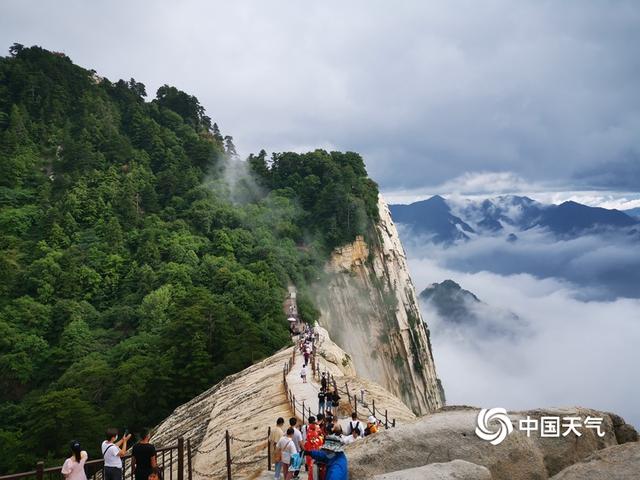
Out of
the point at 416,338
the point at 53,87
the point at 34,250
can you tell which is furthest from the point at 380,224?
the point at 53,87

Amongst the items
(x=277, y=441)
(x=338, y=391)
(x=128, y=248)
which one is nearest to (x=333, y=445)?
(x=277, y=441)

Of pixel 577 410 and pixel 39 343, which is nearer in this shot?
pixel 577 410

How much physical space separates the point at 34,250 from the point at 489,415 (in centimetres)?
5806

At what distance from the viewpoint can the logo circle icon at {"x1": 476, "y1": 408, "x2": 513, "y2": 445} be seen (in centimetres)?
953

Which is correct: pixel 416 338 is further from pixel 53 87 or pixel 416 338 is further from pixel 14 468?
pixel 53 87

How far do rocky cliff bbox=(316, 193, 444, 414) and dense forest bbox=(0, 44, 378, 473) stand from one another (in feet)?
10.5

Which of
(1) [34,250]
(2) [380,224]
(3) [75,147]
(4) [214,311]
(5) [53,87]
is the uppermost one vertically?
(5) [53,87]

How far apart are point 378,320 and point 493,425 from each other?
57984 millimetres

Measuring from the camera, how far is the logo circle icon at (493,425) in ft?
31.3

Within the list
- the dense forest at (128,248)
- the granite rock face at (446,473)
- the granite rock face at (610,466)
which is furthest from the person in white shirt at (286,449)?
the dense forest at (128,248)

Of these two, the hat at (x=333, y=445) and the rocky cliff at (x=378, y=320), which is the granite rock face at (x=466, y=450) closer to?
the hat at (x=333, y=445)

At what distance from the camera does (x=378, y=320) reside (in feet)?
220

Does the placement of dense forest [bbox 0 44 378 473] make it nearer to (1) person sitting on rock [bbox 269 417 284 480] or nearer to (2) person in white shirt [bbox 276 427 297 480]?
(1) person sitting on rock [bbox 269 417 284 480]

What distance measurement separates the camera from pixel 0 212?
5997cm
